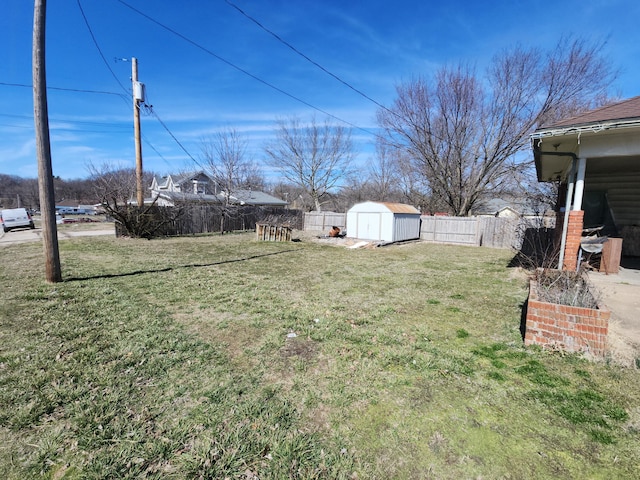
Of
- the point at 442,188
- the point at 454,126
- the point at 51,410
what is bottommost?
the point at 51,410

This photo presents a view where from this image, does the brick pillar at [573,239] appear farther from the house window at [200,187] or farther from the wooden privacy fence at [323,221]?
the house window at [200,187]

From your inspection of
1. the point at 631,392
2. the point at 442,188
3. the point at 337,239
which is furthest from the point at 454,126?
the point at 631,392

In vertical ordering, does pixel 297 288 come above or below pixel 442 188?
below

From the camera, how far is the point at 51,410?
89.0 inches

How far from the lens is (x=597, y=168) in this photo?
7.85 m

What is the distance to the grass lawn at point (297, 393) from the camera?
1829mm

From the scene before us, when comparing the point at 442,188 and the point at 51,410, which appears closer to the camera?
the point at 51,410

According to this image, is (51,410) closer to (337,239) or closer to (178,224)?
(337,239)

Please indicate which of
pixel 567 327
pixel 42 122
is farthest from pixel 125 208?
pixel 567 327

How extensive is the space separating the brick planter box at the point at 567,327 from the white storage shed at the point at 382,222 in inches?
432

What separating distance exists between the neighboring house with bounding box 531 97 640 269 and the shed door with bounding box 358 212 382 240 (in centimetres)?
671

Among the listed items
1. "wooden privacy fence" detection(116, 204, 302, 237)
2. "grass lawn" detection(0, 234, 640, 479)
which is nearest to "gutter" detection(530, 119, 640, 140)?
"grass lawn" detection(0, 234, 640, 479)

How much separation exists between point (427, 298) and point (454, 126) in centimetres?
1628

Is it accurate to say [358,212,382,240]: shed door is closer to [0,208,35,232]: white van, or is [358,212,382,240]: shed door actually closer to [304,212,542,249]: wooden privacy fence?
[304,212,542,249]: wooden privacy fence
